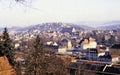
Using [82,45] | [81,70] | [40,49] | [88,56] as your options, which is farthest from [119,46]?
[40,49]

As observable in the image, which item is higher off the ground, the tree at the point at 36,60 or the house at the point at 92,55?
the tree at the point at 36,60

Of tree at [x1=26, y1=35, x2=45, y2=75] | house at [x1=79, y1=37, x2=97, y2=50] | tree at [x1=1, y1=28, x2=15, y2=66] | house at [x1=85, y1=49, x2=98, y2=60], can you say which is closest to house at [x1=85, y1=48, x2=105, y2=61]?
house at [x1=85, y1=49, x2=98, y2=60]

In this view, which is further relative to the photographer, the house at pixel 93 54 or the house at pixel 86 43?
the house at pixel 86 43

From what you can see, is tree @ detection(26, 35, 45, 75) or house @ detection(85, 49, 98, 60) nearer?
tree @ detection(26, 35, 45, 75)

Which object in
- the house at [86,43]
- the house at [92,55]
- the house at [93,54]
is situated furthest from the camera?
the house at [86,43]

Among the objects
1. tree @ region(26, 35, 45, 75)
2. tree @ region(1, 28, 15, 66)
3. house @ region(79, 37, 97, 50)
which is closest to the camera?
tree @ region(1, 28, 15, 66)

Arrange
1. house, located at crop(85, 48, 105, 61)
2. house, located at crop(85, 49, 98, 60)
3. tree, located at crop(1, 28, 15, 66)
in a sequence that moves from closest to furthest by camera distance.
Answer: tree, located at crop(1, 28, 15, 66)
house, located at crop(85, 48, 105, 61)
house, located at crop(85, 49, 98, 60)

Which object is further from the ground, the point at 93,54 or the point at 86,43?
the point at 86,43

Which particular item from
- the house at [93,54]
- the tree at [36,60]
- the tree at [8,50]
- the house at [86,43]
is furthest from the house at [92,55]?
the tree at [8,50]

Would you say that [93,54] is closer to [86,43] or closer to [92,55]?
[92,55]

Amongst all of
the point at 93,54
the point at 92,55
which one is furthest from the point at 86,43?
the point at 93,54

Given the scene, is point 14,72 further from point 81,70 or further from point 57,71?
point 81,70

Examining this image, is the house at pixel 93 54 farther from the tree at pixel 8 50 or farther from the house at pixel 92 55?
the tree at pixel 8 50

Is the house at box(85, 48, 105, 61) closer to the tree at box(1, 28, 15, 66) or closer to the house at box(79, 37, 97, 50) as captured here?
the house at box(79, 37, 97, 50)
